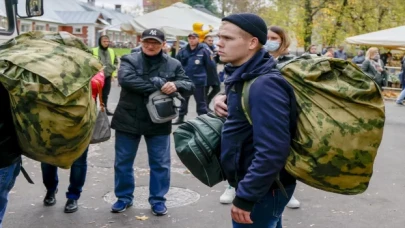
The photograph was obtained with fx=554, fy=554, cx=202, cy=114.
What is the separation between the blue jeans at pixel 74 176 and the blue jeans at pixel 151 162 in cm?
31

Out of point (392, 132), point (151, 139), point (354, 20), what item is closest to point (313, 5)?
point (354, 20)

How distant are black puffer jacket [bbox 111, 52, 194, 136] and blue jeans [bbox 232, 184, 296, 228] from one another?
2.30 metres

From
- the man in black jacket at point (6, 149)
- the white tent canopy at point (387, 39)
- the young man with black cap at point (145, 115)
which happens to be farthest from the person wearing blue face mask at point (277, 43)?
the white tent canopy at point (387, 39)

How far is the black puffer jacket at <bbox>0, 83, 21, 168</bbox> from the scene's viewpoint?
9.88 ft

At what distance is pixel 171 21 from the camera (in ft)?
59.8

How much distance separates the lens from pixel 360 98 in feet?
8.88

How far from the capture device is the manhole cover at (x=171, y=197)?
226 inches

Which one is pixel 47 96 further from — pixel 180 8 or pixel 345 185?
pixel 180 8

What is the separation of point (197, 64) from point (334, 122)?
27.0ft

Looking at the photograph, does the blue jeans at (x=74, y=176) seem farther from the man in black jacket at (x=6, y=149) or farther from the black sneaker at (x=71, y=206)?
the man in black jacket at (x=6, y=149)

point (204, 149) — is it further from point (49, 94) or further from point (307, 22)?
point (307, 22)

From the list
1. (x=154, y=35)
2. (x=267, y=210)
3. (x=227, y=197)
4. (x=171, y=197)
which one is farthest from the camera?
(x=171, y=197)

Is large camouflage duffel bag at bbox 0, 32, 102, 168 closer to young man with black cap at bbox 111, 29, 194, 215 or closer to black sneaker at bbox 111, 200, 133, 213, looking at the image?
young man with black cap at bbox 111, 29, 194, 215

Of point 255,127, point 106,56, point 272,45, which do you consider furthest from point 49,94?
point 106,56
